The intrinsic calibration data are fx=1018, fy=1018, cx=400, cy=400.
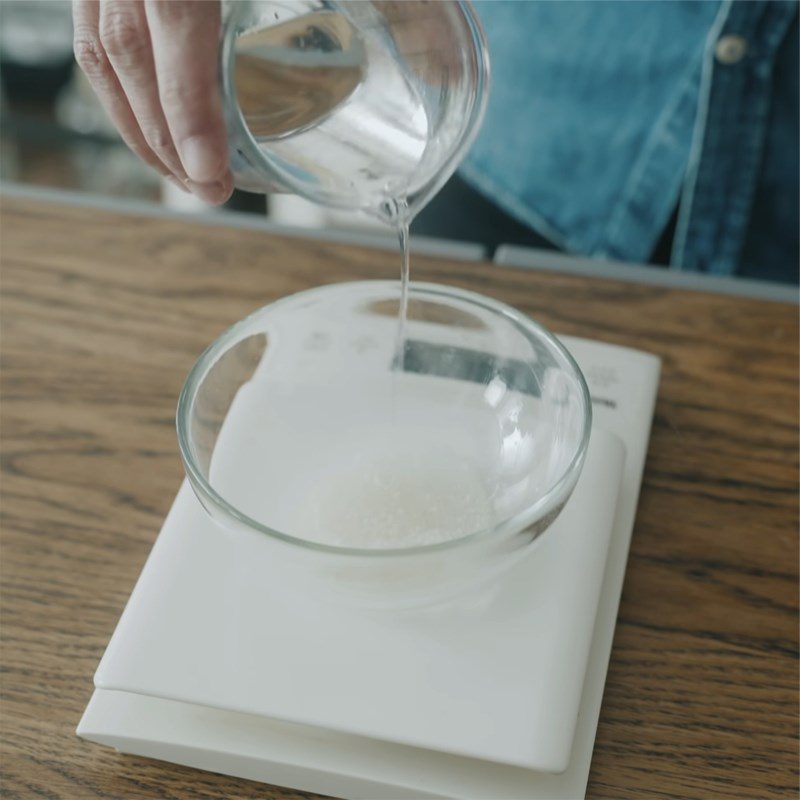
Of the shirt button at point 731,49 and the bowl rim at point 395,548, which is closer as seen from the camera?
the bowl rim at point 395,548

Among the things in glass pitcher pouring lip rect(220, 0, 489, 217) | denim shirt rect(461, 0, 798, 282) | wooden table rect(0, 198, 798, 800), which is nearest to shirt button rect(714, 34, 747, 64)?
denim shirt rect(461, 0, 798, 282)

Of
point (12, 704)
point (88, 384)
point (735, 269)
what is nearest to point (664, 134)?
point (735, 269)

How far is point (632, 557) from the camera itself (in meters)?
0.60

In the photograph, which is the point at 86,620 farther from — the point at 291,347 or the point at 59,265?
the point at 59,265

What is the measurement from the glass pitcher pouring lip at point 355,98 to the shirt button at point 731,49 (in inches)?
13.0

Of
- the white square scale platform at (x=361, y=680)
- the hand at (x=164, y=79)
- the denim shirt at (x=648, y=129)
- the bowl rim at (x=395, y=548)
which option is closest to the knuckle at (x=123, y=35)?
the hand at (x=164, y=79)

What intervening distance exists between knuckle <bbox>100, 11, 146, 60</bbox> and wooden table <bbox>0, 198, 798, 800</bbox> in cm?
24

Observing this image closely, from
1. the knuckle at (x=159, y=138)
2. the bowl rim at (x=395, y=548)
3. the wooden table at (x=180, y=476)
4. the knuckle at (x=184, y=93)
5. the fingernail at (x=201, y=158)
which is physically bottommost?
the wooden table at (x=180, y=476)

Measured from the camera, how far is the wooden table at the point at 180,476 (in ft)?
1.70

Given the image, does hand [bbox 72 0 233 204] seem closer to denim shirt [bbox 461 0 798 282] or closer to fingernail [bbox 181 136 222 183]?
fingernail [bbox 181 136 222 183]

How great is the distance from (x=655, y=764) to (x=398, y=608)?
15 cm

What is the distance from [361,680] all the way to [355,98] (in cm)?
33

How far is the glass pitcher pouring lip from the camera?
0.54 m

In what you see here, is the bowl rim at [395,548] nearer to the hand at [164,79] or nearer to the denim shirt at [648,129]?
the hand at [164,79]
